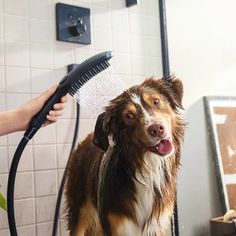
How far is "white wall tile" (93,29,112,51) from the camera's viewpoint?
3.91 ft

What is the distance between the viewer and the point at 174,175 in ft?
2.64

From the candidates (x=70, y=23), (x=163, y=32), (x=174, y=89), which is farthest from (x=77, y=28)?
(x=174, y=89)

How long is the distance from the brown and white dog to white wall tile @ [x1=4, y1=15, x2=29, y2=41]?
0.46m

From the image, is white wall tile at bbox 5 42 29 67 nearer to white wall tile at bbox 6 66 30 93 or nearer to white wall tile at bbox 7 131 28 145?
white wall tile at bbox 6 66 30 93

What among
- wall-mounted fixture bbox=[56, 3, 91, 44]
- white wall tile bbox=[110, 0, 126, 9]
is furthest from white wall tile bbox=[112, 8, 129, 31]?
wall-mounted fixture bbox=[56, 3, 91, 44]

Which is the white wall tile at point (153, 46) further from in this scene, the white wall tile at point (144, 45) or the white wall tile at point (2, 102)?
the white wall tile at point (2, 102)

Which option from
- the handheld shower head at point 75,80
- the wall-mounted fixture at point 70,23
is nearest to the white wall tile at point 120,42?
the wall-mounted fixture at point 70,23

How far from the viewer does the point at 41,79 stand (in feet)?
3.56

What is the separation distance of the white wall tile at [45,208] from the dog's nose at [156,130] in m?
0.51

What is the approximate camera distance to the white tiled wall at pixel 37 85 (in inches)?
40.6

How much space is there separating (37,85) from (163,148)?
526mm

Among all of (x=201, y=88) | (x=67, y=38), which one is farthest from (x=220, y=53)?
(x=67, y=38)

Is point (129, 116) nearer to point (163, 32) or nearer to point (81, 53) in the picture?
point (81, 53)

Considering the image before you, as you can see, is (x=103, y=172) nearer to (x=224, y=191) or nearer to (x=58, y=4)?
(x=58, y=4)
